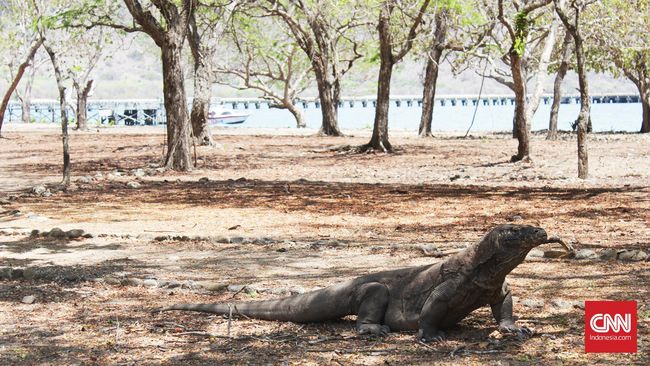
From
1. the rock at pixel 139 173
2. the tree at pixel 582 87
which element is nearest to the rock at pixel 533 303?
the tree at pixel 582 87

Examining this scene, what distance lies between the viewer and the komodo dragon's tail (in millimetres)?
5438

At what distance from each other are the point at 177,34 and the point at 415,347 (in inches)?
507

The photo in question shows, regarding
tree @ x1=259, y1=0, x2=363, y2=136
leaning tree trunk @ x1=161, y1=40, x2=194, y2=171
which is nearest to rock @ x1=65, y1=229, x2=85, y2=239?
leaning tree trunk @ x1=161, y1=40, x2=194, y2=171

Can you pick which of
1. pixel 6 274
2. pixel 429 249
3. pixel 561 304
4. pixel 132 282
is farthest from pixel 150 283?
pixel 561 304

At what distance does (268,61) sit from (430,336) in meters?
41.0

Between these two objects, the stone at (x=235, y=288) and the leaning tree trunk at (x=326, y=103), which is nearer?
the stone at (x=235, y=288)

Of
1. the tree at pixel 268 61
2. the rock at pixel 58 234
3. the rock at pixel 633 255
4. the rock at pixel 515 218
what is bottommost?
the rock at pixel 58 234

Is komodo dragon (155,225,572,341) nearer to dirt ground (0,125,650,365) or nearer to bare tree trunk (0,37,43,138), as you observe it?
dirt ground (0,125,650,365)

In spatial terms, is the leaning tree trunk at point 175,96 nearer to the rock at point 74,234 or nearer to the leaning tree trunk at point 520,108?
the leaning tree trunk at point 520,108

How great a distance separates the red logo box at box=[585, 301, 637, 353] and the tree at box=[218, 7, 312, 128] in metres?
35.1

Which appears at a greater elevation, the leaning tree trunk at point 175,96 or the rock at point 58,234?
the leaning tree trunk at point 175,96

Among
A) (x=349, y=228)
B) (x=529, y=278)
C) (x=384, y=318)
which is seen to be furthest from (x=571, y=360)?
(x=349, y=228)

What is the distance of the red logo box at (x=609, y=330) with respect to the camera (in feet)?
15.0

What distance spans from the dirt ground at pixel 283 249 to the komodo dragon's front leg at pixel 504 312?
87 mm
